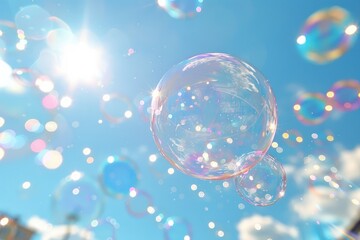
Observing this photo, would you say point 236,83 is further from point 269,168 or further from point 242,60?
point 269,168

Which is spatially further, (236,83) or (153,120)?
(153,120)

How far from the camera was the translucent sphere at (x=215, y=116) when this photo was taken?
9.99 ft

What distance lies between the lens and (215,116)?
3049mm

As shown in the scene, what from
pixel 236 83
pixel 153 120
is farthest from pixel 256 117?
pixel 153 120

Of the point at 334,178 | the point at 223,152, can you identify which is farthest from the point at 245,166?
the point at 334,178

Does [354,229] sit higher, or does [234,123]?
[234,123]

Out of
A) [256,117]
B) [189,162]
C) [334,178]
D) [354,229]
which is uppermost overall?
[256,117]

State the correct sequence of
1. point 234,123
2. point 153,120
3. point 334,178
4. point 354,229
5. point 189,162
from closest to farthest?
point 234,123 < point 189,162 < point 153,120 < point 334,178 < point 354,229

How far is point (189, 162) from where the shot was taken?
344 centimetres

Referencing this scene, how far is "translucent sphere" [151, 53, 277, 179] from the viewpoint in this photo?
304 centimetres

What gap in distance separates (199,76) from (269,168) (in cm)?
307

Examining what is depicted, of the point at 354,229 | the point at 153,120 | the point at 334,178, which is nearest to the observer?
the point at 153,120

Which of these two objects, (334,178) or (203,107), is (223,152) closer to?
(203,107)

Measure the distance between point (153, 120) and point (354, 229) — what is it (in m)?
27.6
